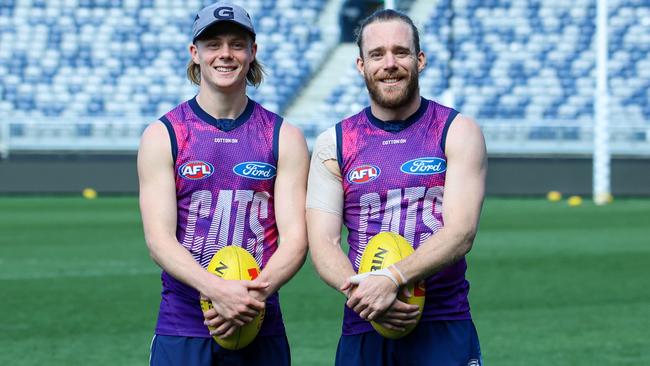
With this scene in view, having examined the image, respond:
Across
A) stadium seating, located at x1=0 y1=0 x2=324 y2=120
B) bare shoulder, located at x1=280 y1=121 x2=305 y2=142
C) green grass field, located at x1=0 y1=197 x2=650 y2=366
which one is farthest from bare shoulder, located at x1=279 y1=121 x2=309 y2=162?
stadium seating, located at x1=0 y1=0 x2=324 y2=120

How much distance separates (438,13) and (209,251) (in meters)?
26.3

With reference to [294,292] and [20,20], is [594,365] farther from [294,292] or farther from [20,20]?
[20,20]

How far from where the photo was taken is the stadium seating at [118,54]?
27.7m

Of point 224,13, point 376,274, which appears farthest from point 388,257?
point 224,13

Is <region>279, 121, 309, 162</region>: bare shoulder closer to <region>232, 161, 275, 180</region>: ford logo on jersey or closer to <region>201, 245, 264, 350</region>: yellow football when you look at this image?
<region>232, 161, 275, 180</region>: ford logo on jersey

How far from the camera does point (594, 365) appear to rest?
713 cm

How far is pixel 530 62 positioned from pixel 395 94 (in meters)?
25.5

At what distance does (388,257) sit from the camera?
12.7 feet

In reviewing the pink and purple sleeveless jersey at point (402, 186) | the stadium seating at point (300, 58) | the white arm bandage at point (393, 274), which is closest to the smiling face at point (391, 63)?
the pink and purple sleeveless jersey at point (402, 186)

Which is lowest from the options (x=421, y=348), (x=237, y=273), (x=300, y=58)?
(x=300, y=58)

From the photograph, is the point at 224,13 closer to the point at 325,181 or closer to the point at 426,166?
the point at 325,181

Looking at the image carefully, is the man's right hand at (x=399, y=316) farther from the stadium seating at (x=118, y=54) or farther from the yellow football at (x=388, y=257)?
the stadium seating at (x=118, y=54)

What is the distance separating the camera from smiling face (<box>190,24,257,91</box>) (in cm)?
411

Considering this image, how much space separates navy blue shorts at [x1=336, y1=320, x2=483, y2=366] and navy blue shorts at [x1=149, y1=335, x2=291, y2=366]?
28 centimetres
